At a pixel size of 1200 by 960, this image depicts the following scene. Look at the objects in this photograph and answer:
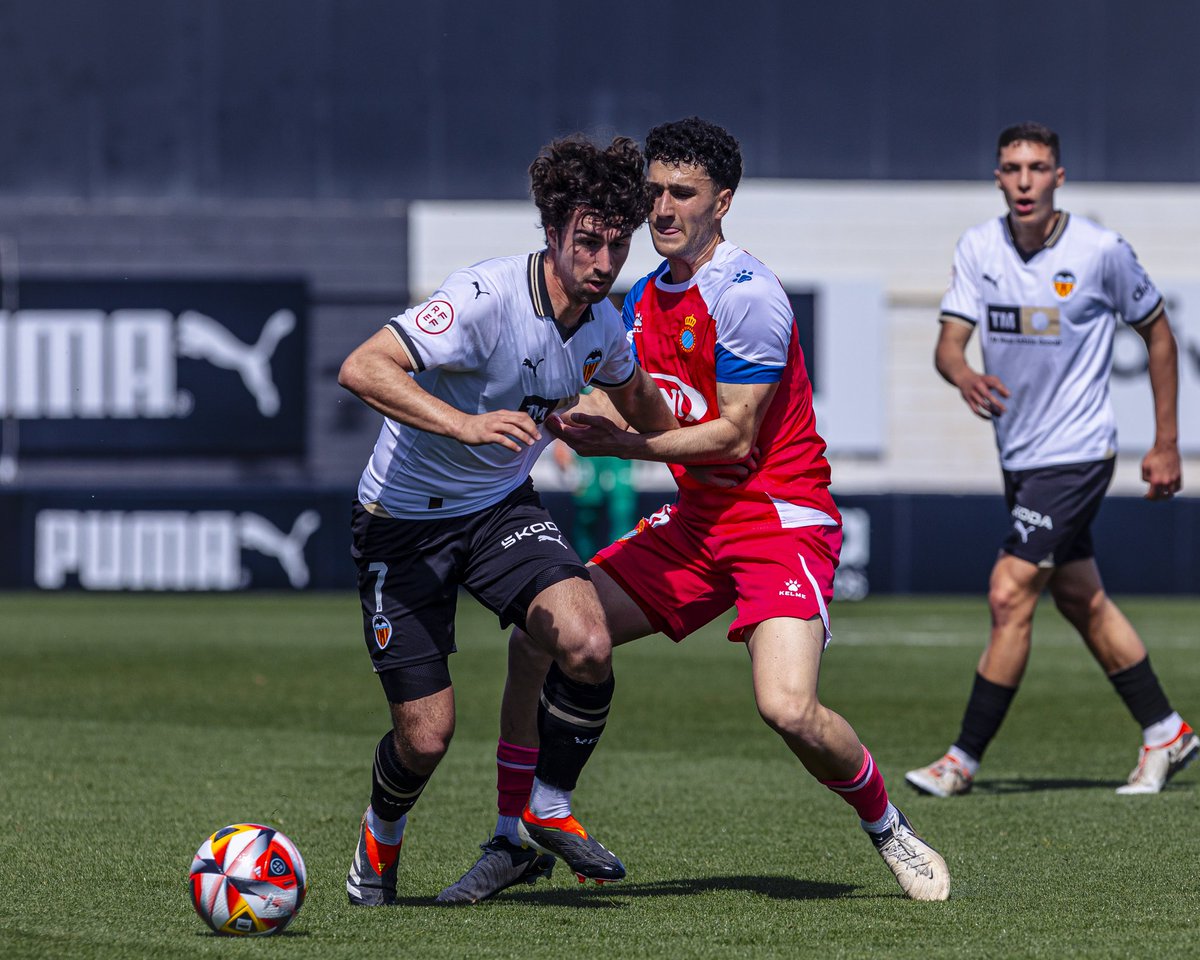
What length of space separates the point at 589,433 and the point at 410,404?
1.94 ft

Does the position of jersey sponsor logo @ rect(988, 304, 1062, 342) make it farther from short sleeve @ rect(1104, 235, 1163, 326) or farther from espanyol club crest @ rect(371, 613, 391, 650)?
espanyol club crest @ rect(371, 613, 391, 650)

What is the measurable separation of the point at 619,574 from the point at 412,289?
19085 millimetres

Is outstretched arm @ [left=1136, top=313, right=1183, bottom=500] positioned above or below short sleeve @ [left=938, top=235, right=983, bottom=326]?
below

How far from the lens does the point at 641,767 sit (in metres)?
8.02

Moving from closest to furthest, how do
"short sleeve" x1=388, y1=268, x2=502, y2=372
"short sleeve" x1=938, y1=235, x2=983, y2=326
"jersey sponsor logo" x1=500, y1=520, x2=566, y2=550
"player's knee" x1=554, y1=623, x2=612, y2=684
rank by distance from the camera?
"short sleeve" x1=388, y1=268, x2=502, y2=372 < "player's knee" x1=554, y1=623, x2=612, y2=684 < "jersey sponsor logo" x1=500, y1=520, x2=566, y2=550 < "short sleeve" x1=938, y1=235, x2=983, y2=326

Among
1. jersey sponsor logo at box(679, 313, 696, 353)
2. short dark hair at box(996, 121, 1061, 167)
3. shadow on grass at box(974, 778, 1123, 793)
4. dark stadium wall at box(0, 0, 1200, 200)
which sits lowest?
shadow on grass at box(974, 778, 1123, 793)

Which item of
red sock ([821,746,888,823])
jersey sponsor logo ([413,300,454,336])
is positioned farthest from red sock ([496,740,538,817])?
jersey sponsor logo ([413,300,454,336])

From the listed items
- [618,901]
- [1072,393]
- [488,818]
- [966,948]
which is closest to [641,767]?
[488,818]

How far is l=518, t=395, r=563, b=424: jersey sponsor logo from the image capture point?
16.5 feet

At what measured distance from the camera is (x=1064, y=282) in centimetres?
738

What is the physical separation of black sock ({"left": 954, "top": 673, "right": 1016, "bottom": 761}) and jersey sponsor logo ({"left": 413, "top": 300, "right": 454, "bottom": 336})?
3.36 meters

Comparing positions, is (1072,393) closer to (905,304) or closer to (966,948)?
(966,948)

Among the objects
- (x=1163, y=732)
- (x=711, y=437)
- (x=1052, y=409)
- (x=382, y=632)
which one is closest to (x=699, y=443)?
(x=711, y=437)

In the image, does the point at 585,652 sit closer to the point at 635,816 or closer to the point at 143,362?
the point at 635,816
